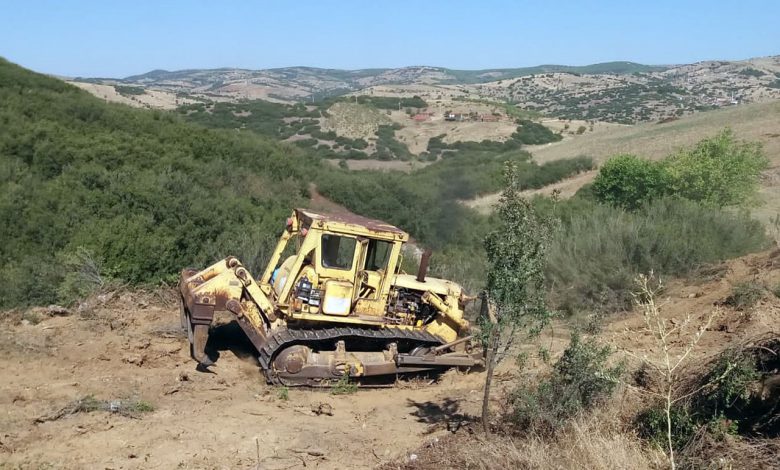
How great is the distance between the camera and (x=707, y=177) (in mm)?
22203

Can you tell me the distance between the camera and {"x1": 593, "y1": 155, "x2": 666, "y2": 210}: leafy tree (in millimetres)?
24984

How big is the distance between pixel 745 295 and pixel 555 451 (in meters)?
6.27

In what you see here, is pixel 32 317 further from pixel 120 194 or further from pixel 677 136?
pixel 677 136

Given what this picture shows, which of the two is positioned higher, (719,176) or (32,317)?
(719,176)

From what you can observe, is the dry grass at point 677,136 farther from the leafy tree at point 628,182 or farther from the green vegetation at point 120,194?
the green vegetation at point 120,194

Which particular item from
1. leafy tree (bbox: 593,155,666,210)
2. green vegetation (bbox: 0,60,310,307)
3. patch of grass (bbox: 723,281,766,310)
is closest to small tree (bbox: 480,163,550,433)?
patch of grass (bbox: 723,281,766,310)

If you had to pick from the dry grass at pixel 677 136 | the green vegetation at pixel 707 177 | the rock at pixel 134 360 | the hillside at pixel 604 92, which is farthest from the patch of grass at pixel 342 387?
the hillside at pixel 604 92

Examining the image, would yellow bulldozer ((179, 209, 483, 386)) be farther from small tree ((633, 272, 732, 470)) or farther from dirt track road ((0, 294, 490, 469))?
small tree ((633, 272, 732, 470))

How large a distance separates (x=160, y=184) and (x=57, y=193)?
2.38 meters

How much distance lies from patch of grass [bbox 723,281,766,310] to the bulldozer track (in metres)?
5.01

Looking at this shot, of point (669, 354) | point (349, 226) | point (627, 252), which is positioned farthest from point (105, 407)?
point (627, 252)

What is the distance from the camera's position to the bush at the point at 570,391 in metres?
6.56

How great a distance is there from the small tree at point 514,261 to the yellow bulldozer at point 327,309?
2.62m

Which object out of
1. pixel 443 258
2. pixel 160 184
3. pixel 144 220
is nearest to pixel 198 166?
pixel 160 184
